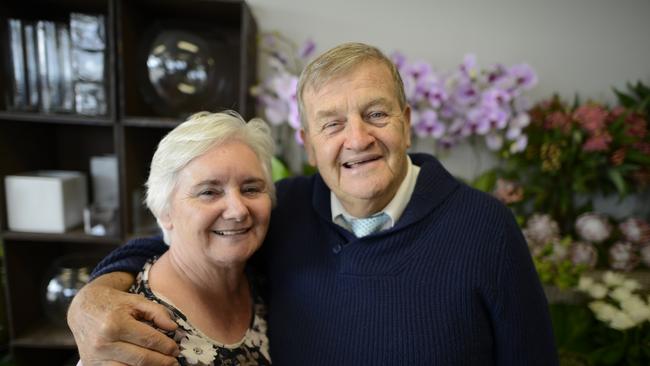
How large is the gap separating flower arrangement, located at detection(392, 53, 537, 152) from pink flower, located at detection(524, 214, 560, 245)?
0.32m

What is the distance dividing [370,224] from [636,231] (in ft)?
4.34

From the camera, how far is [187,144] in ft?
2.85

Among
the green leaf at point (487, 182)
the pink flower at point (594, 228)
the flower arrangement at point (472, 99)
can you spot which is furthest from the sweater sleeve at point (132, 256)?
the pink flower at point (594, 228)

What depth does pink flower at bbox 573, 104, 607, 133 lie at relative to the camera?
158 cm

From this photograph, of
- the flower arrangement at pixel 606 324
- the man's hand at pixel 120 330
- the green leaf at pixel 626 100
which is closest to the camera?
the man's hand at pixel 120 330

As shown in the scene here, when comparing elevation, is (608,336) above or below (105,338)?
below

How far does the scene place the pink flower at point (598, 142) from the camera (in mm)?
1562

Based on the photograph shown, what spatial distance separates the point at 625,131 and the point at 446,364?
1396 mm

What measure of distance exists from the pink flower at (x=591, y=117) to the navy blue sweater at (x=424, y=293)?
3.18 ft

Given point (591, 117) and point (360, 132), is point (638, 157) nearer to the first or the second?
point (591, 117)

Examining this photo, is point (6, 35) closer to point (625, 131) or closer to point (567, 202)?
point (567, 202)

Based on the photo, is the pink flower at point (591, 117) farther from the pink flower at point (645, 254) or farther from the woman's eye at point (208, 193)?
the woman's eye at point (208, 193)

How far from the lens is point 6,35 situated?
5.21 ft

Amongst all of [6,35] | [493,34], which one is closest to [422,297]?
[493,34]
